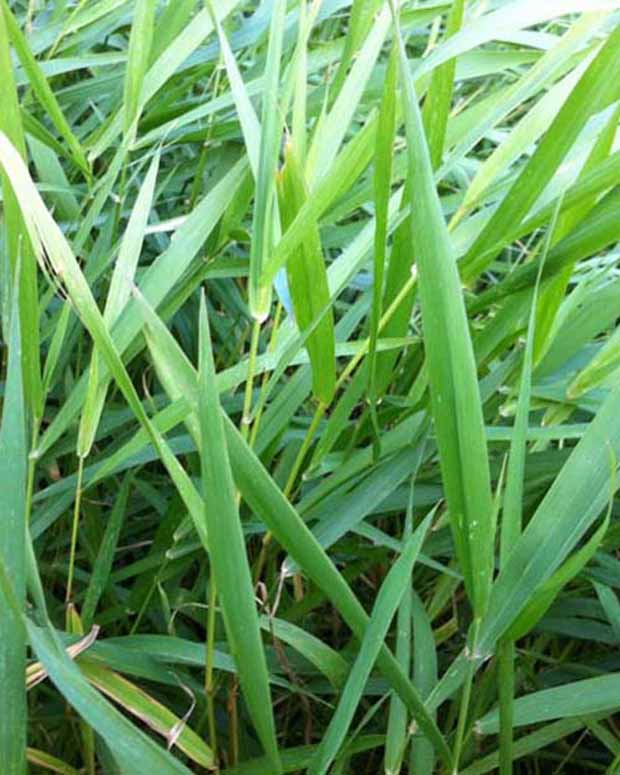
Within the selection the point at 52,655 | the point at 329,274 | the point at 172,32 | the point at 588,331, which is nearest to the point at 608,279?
the point at 588,331

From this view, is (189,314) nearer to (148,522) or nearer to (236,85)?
(148,522)

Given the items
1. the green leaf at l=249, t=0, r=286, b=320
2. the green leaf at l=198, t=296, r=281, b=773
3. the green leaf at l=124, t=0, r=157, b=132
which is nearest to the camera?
the green leaf at l=198, t=296, r=281, b=773

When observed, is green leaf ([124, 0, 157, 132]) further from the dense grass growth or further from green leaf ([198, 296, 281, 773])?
green leaf ([198, 296, 281, 773])

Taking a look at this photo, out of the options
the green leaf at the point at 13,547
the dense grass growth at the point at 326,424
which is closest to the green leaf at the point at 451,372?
the dense grass growth at the point at 326,424

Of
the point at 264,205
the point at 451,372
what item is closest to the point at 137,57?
the point at 264,205

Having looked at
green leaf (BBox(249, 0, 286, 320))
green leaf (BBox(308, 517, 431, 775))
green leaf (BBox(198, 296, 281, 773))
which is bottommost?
green leaf (BBox(308, 517, 431, 775))

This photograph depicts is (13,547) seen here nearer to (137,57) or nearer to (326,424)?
(326,424)

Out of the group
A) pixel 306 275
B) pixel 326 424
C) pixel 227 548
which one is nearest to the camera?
pixel 227 548

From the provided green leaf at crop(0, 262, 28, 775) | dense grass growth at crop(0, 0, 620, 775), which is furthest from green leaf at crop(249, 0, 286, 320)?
green leaf at crop(0, 262, 28, 775)

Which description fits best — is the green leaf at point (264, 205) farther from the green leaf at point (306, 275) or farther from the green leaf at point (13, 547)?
the green leaf at point (13, 547)
